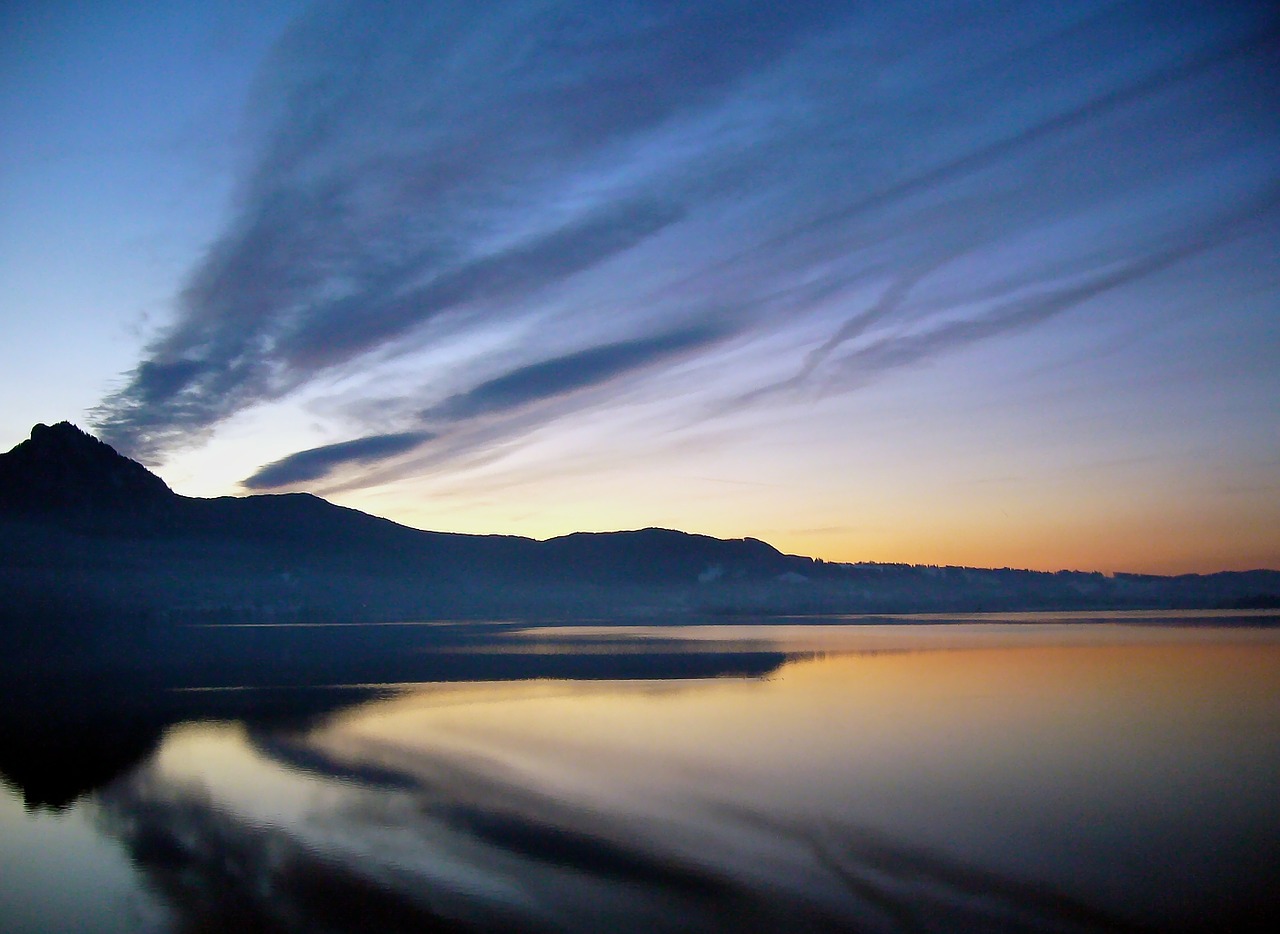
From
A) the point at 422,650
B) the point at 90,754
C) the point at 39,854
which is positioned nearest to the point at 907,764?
the point at 39,854

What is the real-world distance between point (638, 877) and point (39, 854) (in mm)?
10228

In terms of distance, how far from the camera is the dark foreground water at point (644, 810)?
1186 centimetres

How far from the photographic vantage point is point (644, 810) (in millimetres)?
17016

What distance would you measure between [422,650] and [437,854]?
5022cm

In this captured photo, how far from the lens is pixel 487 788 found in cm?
1883

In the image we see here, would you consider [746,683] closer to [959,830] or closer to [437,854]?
[959,830]

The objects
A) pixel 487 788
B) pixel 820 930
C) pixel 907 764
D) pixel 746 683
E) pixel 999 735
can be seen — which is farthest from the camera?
pixel 746 683

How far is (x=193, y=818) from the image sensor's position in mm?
16406

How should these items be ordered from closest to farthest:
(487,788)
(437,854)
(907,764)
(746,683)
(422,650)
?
1. (437,854)
2. (487,788)
3. (907,764)
4. (746,683)
5. (422,650)

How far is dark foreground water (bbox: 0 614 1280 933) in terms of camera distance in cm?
1186

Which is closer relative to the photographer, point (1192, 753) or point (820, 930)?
point (820, 930)

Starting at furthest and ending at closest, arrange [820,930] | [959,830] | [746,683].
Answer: [746,683] < [959,830] < [820,930]

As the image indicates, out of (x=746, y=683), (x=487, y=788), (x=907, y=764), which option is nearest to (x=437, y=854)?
(x=487, y=788)

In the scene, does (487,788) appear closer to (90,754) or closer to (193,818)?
(193,818)
